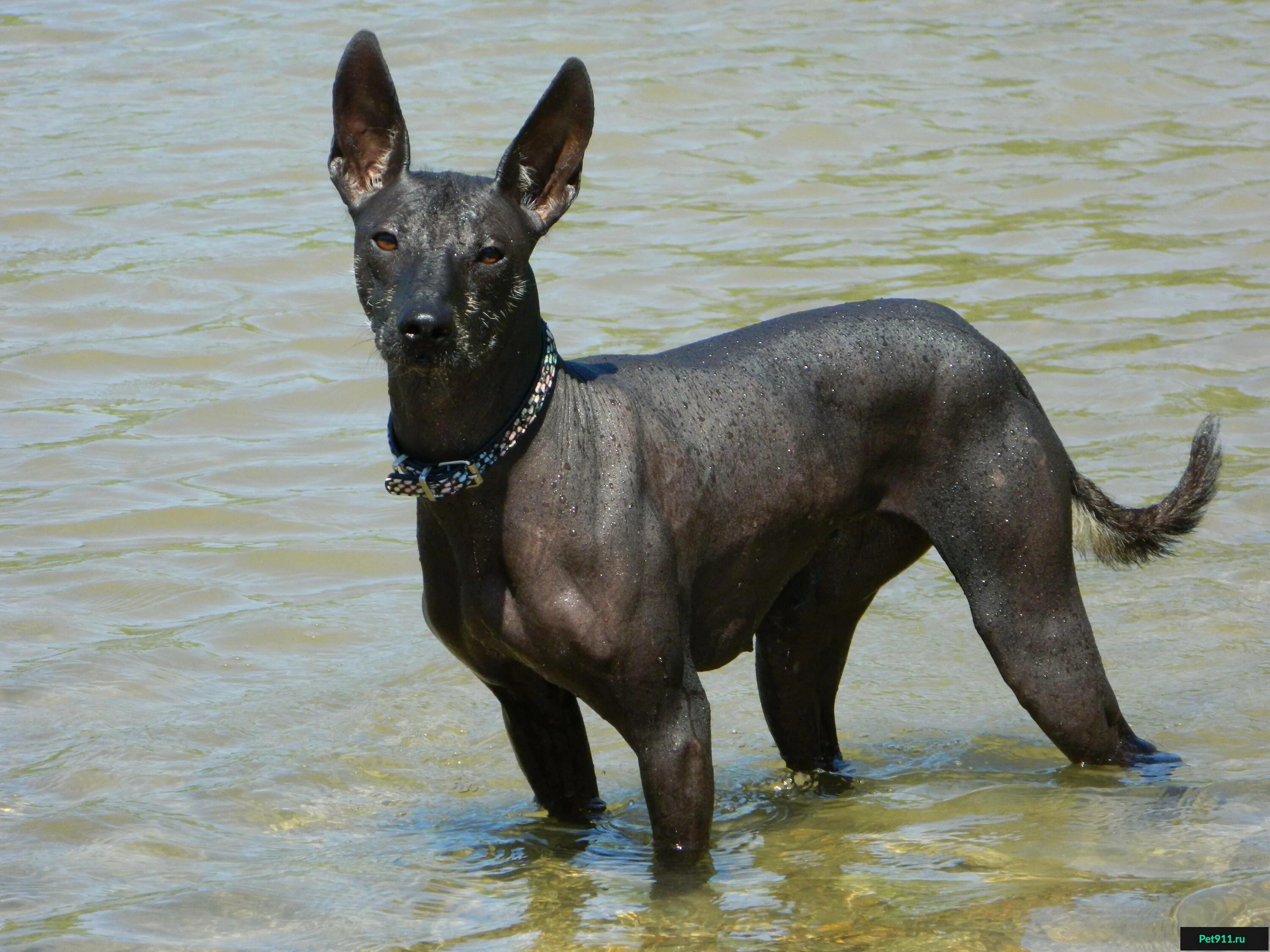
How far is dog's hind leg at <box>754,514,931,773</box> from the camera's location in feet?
18.7

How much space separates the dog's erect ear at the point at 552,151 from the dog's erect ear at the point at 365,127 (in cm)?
29

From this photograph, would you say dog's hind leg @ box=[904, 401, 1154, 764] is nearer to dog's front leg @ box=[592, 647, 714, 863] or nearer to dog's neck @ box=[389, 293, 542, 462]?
dog's front leg @ box=[592, 647, 714, 863]

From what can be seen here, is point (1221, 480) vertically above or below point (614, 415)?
below

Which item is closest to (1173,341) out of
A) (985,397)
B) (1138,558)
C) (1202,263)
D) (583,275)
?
(1202,263)

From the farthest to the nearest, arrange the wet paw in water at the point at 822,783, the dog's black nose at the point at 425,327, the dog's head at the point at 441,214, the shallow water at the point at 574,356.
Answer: the wet paw in water at the point at 822,783 → the shallow water at the point at 574,356 → the dog's head at the point at 441,214 → the dog's black nose at the point at 425,327

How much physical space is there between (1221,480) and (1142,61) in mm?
8617

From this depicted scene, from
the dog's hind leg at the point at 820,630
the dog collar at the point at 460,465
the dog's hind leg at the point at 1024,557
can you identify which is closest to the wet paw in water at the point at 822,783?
the dog's hind leg at the point at 820,630

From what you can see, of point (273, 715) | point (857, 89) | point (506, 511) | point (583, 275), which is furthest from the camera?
point (857, 89)

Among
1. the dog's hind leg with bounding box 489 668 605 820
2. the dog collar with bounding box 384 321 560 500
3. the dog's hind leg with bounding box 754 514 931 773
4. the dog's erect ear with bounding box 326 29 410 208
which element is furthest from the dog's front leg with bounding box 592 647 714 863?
the dog's erect ear with bounding box 326 29 410 208

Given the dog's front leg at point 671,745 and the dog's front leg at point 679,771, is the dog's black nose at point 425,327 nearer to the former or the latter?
the dog's front leg at point 671,745

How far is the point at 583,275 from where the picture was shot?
12.1 metres

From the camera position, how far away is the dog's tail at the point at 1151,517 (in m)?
5.92

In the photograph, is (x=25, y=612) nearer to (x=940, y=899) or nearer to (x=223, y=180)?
(x=940, y=899)

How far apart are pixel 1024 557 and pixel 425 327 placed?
6.90 ft
